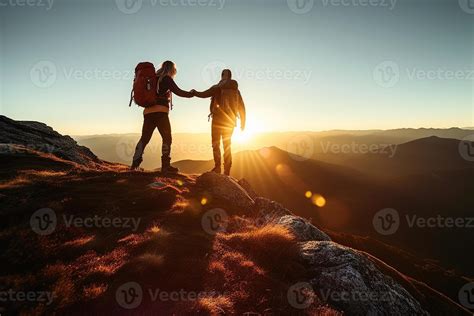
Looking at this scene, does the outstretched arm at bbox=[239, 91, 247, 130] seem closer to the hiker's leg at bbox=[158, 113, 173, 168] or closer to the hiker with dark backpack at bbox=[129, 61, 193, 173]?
the hiker with dark backpack at bbox=[129, 61, 193, 173]

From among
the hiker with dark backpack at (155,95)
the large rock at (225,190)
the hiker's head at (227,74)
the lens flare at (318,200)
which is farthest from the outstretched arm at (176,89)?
the lens flare at (318,200)

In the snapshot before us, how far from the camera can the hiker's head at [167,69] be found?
496 inches

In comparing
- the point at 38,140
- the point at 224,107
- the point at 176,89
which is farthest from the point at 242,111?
the point at 38,140

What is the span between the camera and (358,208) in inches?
5787

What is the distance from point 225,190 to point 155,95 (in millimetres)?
5383

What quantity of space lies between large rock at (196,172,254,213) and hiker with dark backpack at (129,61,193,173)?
2.62 m

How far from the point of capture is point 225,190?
13695 millimetres

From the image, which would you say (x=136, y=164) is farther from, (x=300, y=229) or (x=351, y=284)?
(x=351, y=284)

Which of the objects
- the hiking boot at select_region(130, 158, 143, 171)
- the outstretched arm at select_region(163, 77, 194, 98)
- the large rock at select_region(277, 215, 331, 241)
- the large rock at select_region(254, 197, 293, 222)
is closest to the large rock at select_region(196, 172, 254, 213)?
the large rock at select_region(254, 197, 293, 222)

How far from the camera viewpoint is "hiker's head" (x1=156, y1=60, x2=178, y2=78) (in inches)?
496

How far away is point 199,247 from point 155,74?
25.6ft

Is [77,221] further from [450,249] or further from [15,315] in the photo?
[450,249]

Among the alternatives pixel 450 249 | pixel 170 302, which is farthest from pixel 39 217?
pixel 450 249

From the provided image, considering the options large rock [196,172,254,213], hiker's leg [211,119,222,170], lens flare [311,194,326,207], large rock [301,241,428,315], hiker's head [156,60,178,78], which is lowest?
lens flare [311,194,326,207]
